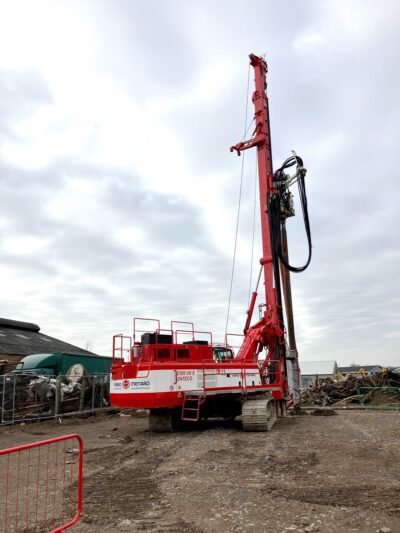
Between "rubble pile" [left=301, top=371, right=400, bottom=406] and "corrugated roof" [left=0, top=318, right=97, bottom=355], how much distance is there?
50.9 feet

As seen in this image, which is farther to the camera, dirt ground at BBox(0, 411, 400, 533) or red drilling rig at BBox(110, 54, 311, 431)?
red drilling rig at BBox(110, 54, 311, 431)

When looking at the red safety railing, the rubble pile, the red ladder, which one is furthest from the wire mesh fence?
the rubble pile

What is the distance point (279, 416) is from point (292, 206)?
797 cm

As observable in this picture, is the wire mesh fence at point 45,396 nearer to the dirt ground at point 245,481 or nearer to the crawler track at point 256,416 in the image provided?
the dirt ground at point 245,481

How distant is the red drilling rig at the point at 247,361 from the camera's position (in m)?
13.2

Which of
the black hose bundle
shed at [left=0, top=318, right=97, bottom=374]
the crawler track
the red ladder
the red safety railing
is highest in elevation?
the black hose bundle

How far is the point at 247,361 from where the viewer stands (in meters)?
15.8

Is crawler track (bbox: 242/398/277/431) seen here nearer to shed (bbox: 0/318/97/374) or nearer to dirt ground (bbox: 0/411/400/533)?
dirt ground (bbox: 0/411/400/533)

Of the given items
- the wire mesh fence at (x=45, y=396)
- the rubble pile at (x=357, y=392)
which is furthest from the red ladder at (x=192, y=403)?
the rubble pile at (x=357, y=392)

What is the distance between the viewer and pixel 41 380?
19203mm

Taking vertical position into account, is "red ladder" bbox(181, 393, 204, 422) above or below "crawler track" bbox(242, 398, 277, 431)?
above

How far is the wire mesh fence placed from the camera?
57.6 feet

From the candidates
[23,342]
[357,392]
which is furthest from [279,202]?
[23,342]

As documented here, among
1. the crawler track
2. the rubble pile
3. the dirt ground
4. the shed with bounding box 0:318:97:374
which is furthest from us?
the shed with bounding box 0:318:97:374
